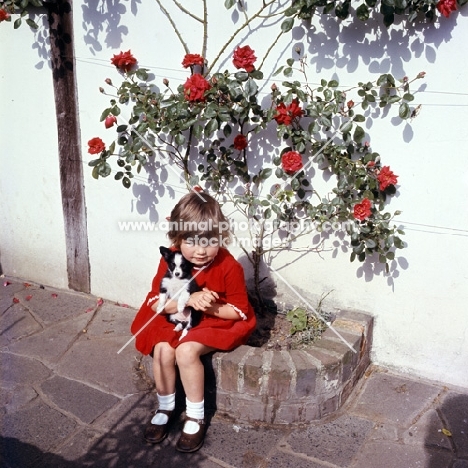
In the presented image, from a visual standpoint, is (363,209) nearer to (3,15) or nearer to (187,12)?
(187,12)

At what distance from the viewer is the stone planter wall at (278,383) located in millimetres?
2746

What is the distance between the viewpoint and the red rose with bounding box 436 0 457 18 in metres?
2.50

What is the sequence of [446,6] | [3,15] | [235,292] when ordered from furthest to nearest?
1. [3,15]
2. [235,292]
3. [446,6]

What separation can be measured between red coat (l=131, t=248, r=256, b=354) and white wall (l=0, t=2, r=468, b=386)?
705mm

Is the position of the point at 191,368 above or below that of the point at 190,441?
above

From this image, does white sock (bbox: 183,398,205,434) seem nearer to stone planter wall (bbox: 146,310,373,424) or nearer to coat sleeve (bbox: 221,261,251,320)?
stone planter wall (bbox: 146,310,373,424)

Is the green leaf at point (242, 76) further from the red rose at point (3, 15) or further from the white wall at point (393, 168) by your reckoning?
the red rose at point (3, 15)

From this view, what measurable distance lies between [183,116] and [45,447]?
1.91 metres

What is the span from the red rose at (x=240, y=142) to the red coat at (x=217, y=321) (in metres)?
0.70

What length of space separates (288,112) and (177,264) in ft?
3.45

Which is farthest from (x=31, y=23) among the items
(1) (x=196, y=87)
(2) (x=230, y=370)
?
(2) (x=230, y=370)

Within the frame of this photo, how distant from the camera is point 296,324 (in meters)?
3.31

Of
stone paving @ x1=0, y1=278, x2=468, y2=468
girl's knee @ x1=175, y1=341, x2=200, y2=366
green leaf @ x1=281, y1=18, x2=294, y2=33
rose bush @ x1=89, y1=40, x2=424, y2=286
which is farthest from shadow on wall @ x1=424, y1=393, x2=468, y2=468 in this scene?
green leaf @ x1=281, y1=18, x2=294, y2=33

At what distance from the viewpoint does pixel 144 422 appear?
2.81 meters
